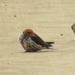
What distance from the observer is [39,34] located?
17.7 m

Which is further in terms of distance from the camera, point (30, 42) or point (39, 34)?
point (39, 34)

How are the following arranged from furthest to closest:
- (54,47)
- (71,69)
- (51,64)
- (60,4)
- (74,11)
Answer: (60,4)
(74,11)
(54,47)
(51,64)
(71,69)

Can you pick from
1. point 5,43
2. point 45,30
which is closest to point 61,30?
point 45,30

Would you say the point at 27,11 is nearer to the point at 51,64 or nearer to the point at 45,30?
the point at 45,30

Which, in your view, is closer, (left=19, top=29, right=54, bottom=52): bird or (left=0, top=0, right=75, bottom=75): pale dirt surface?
(left=0, top=0, right=75, bottom=75): pale dirt surface

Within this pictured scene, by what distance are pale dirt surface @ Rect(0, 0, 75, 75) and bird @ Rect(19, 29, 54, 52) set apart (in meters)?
0.16

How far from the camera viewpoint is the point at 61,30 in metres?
18.4

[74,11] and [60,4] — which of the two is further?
[60,4]

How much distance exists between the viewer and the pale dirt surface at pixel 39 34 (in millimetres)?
12141

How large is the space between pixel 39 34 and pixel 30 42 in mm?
3122

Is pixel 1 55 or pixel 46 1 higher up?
pixel 1 55

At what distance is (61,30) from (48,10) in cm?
510

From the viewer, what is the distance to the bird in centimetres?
1448

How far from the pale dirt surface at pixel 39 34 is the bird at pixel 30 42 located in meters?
0.16
